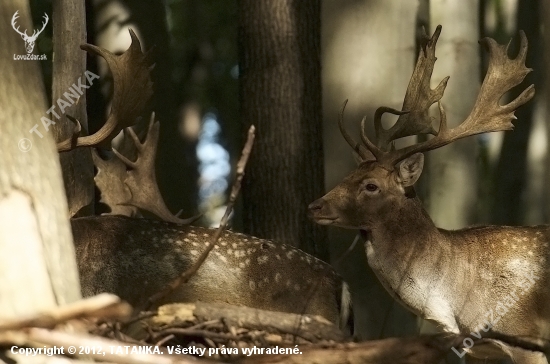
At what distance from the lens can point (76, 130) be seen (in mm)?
4969

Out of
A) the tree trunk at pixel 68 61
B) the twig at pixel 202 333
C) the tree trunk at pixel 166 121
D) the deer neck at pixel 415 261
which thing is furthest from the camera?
the tree trunk at pixel 166 121

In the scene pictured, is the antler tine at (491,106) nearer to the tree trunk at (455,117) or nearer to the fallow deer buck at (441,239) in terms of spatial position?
the fallow deer buck at (441,239)

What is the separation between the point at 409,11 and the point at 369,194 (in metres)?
2.07

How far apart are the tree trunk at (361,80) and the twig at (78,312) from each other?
4.29m

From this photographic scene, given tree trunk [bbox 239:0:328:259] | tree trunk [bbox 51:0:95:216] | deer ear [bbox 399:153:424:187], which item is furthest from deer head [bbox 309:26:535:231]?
tree trunk [bbox 51:0:95:216]

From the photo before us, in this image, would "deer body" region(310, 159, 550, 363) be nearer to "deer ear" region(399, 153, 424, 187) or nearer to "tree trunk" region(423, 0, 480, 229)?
"deer ear" region(399, 153, 424, 187)

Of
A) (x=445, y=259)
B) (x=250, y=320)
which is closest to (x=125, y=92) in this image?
(x=445, y=259)

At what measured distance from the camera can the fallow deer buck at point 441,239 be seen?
4797 mm

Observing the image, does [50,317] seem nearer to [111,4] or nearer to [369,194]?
[369,194]

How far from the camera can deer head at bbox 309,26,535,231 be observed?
510cm

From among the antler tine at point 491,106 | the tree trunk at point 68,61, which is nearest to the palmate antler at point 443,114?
the antler tine at point 491,106

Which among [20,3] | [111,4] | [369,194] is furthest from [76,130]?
[111,4]

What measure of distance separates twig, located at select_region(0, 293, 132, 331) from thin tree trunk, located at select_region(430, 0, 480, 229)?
5357 millimetres

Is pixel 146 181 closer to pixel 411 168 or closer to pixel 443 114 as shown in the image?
pixel 411 168
